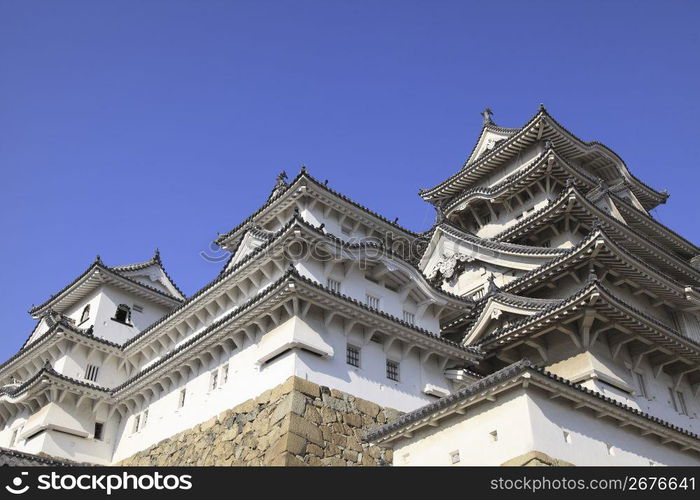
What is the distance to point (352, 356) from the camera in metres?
24.2

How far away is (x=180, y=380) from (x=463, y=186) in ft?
82.8

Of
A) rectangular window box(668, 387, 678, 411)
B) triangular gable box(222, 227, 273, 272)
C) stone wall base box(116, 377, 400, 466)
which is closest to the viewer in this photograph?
stone wall base box(116, 377, 400, 466)

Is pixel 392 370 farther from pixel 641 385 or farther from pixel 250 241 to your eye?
pixel 641 385

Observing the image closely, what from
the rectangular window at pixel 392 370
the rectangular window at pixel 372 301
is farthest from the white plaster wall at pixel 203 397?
the rectangular window at pixel 372 301

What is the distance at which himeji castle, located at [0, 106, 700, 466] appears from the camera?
19141mm

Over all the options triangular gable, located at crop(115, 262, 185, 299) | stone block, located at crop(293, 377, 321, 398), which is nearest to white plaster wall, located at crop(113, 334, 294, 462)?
stone block, located at crop(293, 377, 321, 398)

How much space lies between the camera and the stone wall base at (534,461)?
16572mm

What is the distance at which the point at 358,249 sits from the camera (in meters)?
26.8

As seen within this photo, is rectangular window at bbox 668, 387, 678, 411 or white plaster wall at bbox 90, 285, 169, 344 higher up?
white plaster wall at bbox 90, 285, 169, 344

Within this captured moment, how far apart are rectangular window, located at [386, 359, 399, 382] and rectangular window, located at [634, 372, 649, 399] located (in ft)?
33.0

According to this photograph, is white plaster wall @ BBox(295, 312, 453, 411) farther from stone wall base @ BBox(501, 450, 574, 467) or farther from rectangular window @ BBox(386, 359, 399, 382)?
stone wall base @ BBox(501, 450, 574, 467)

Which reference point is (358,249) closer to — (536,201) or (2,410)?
(536,201)

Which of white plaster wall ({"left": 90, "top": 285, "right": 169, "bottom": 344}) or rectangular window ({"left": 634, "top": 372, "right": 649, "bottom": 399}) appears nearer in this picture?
rectangular window ({"left": 634, "top": 372, "right": 649, "bottom": 399})

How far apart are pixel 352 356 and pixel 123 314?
18.5 meters
